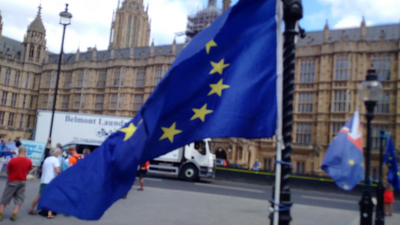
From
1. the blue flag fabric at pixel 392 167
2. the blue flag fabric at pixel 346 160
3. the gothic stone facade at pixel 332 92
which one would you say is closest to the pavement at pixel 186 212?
the blue flag fabric at pixel 392 167

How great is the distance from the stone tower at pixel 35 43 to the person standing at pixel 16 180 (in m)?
53.7

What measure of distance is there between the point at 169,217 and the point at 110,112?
40.4 m

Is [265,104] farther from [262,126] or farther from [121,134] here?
[121,134]

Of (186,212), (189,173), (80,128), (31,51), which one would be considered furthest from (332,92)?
(31,51)

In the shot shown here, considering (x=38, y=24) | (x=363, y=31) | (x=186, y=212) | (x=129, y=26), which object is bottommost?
(x=186, y=212)

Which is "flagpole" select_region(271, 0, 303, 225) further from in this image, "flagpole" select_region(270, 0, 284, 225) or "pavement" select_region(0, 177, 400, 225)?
"pavement" select_region(0, 177, 400, 225)

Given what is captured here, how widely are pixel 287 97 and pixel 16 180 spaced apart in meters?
6.60

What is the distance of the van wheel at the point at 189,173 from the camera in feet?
68.0

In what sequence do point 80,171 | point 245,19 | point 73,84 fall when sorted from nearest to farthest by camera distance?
point 80,171 < point 245,19 < point 73,84

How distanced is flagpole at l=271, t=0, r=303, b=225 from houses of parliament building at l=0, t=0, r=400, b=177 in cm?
3213

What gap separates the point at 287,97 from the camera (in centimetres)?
320

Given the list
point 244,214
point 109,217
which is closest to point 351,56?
point 244,214

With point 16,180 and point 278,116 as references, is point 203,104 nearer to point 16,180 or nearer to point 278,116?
point 278,116

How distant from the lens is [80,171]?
3139 mm
